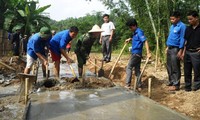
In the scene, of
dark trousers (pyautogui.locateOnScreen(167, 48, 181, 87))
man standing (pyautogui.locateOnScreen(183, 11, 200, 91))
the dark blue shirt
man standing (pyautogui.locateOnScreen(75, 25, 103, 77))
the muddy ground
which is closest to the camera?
the muddy ground

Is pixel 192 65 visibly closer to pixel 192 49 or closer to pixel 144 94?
pixel 192 49

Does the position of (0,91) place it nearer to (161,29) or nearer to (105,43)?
(105,43)

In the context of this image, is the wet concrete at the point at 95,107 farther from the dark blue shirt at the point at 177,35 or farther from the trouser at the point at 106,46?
the trouser at the point at 106,46

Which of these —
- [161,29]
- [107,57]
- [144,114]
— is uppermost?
[161,29]

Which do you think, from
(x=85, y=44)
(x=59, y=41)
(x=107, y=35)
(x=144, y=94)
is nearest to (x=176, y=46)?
(x=144, y=94)

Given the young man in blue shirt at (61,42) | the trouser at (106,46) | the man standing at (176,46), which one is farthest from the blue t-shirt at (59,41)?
the trouser at (106,46)

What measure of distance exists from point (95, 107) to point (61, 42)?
2.73 m

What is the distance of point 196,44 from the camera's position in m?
6.22

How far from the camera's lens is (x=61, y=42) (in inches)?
282

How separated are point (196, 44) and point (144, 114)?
250 cm

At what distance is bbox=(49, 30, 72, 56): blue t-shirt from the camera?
7.11 m

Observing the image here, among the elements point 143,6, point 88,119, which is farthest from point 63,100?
point 143,6

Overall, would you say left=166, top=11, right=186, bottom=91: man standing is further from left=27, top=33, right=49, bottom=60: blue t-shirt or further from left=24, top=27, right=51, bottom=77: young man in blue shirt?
left=27, top=33, right=49, bottom=60: blue t-shirt

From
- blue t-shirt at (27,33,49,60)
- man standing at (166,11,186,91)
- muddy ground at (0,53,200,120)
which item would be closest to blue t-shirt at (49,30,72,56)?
blue t-shirt at (27,33,49,60)
